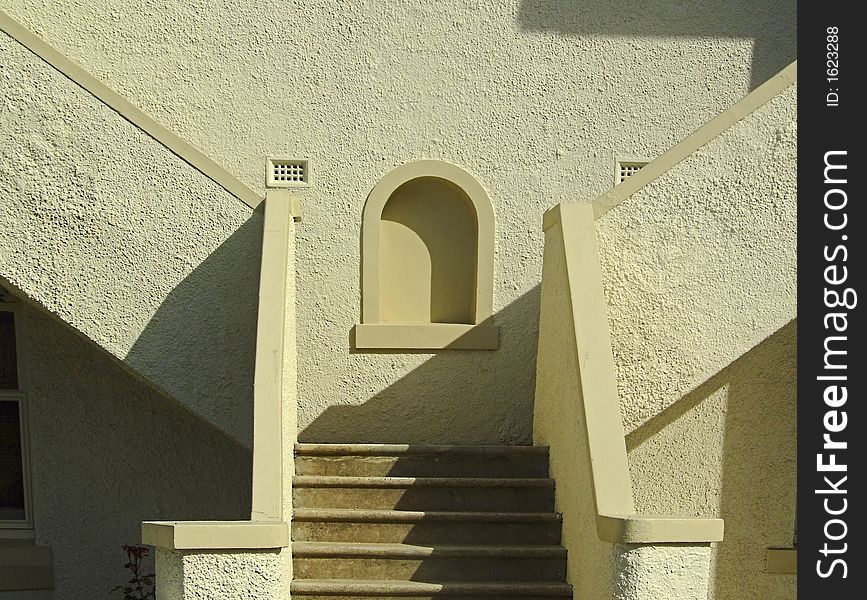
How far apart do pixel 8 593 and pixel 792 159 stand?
6.51 m

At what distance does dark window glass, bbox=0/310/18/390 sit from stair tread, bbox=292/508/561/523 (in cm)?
300

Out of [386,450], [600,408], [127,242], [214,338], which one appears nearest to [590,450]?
[600,408]

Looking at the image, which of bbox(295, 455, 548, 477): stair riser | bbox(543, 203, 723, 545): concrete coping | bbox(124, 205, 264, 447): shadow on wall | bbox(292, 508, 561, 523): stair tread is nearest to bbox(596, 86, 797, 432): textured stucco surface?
bbox(543, 203, 723, 545): concrete coping

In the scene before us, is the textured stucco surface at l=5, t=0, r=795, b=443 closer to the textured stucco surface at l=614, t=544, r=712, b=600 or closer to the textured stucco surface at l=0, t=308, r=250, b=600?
the textured stucco surface at l=0, t=308, r=250, b=600

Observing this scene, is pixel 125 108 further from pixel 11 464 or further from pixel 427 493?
pixel 11 464

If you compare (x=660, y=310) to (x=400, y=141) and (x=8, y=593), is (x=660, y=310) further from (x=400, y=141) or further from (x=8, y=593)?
(x=8, y=593)

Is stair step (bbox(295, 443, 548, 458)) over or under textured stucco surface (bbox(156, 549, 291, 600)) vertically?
over

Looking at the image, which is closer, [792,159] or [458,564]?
[458,564]

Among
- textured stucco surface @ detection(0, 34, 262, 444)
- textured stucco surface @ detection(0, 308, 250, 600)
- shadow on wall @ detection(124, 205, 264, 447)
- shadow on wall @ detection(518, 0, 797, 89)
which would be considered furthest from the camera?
shadow on wall @ detection(518, 0, 797, 89)

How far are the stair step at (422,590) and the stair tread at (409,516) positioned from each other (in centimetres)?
46

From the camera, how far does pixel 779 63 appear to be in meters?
7.71

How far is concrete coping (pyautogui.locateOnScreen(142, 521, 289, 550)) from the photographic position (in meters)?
4.29

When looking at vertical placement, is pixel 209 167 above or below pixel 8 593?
above
